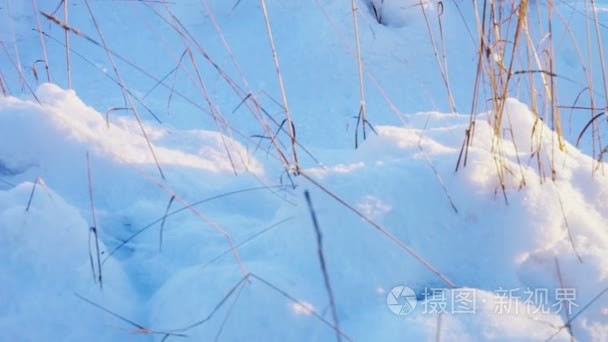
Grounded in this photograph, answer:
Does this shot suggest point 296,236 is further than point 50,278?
Yes

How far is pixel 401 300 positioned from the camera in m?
1.05

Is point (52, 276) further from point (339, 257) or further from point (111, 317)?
point (339, 257)

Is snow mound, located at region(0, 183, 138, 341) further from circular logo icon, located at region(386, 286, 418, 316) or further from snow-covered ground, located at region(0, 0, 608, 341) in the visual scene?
circular logo icon, located at region(386, 286, 418, 316)

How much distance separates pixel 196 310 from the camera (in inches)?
38.9

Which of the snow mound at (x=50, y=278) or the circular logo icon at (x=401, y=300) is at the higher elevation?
the snow mound at (x=50, y=278)

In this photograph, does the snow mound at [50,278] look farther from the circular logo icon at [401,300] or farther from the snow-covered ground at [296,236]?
the circular logo icon at [401,300]

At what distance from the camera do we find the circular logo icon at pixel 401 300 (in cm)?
101

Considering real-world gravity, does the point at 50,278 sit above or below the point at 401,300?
above

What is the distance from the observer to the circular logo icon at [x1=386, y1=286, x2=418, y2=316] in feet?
3.32

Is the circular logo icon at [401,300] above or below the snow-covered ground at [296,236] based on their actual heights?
below

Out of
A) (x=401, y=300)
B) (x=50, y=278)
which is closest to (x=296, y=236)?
(x=401, y=300)

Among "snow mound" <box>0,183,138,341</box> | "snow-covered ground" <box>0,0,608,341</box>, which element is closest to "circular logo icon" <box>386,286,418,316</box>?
"snow-covered ground" <box>0,0,608,341</box>

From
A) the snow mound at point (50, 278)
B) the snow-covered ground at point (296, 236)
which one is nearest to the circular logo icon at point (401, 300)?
the snow-covered ground at point (296, 236)

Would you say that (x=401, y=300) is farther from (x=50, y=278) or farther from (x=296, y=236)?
(x=50, y=278)
